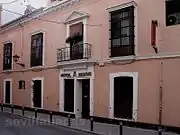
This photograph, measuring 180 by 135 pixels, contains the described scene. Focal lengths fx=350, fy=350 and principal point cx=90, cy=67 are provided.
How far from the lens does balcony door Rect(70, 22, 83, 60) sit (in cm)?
1878

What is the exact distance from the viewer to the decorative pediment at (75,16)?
18669mm

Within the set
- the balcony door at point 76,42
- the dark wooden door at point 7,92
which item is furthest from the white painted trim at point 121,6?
the dark wooden door at point 7,92

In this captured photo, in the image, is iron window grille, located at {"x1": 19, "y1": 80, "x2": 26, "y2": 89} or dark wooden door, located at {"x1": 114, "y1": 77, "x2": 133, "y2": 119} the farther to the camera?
iron window grille, located at {"x1": 19, "y1": 80, "x2": 26, "y2": 89}

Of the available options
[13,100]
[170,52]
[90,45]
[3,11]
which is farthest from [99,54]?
[3,11]

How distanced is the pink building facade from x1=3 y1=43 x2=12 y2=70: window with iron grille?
1944mm

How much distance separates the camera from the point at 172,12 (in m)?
14.0

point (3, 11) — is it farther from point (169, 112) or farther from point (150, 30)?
point (169, 112)

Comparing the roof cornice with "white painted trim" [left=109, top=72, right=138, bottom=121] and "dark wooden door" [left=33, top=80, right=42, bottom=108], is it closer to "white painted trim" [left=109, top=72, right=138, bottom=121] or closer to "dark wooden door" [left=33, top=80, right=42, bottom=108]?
"dark wooden door" [left=33, top=80, right=42, bottom=108]

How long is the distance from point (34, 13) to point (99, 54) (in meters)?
8.10

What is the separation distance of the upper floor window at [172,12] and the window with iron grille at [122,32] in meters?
1.95

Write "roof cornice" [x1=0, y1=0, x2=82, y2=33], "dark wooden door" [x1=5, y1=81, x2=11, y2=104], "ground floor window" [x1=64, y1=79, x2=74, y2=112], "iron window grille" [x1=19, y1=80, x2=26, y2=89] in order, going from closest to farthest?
"ground floor window" [x1=64, y1=79, x2=74, y2=112], "roof cornice" [x1=0, y1=0, x2=82, y2=33], "iron window grille" [x1=19, y1=80, x2=26, y2=89], "dark wooden door" [x1=5, y1=81, x2=11, y2=104]

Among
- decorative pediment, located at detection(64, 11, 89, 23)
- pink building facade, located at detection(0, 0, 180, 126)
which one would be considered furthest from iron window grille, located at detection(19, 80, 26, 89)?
decorative pediment, located at detection(64, 11, 89, 23)

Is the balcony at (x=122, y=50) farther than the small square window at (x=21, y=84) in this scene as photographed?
No

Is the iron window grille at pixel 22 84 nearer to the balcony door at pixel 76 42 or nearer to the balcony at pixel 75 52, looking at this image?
the balcony at pixel 75 52
